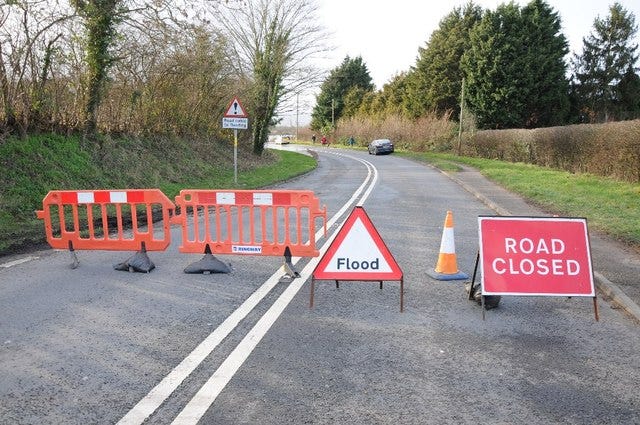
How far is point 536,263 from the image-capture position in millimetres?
5324

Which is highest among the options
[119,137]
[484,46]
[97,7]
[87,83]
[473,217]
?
[484,46]

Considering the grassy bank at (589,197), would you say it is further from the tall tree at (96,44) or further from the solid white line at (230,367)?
the tall tree at (96,44)

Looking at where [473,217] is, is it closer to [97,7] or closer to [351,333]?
[351,333]

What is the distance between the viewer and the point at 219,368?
3873 mm

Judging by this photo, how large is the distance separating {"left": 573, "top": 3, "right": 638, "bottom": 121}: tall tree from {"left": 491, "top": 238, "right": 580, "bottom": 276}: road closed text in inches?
2093

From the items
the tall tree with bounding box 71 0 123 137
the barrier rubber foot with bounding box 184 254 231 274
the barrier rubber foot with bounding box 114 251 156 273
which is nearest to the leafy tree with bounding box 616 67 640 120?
the tall tree with bounding box 71 0 123 137

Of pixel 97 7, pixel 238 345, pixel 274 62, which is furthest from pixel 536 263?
pixel 274 62

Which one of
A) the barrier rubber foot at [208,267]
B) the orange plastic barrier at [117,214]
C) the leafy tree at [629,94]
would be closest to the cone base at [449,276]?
the barrier rubber foot at [208,267]

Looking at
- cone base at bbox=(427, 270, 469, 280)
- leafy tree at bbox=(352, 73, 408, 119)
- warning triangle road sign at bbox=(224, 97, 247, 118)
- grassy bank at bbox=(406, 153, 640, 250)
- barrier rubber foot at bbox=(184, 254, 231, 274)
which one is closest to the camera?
cone base at bbox=(427, 270, 469, 280)

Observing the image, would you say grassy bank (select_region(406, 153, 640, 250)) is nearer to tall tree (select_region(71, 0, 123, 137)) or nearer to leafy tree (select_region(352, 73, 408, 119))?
tall tree (select_region(71, 0, 123, 137))

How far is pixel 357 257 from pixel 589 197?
11.5m

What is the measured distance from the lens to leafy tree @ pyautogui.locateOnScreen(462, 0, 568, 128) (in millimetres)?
46250

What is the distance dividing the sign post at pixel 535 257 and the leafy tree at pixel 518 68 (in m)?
43.9

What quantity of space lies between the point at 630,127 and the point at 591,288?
50.2 feet
